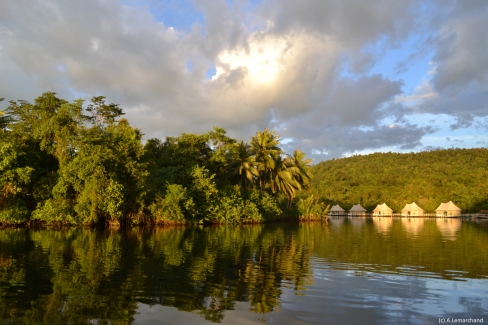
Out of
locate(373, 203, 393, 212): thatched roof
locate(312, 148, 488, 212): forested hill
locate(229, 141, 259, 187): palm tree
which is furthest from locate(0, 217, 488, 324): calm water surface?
locate(312, 148, 488, 212): forested hill

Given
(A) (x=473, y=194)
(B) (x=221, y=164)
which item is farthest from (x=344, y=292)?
(A) (x=473, y=194)

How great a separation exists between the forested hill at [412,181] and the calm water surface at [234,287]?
203 feet

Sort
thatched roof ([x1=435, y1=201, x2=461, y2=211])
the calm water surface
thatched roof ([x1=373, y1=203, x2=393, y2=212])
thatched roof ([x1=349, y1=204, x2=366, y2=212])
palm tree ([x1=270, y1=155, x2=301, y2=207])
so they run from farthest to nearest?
thatched roof ([x1=349, y1=204, x2=366, y2=212]), thatched roof ([x1=373, y1=203, x2=393, y2=212]), thatched roof ([x1=435, y1=201, x2=461, y2=211]), palm tree ([x1=270, y1=155, x2=301, y2=207]), the calm water surface

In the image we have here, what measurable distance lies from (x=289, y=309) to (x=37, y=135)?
93.6 feet

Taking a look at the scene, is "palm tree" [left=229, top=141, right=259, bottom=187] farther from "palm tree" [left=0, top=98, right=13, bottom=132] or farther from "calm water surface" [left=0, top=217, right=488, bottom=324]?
"calm water surface" [left=0, top=217, right=488, bottom=324]

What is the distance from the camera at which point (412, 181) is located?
7706 cm

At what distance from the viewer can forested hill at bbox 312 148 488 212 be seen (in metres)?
70.6

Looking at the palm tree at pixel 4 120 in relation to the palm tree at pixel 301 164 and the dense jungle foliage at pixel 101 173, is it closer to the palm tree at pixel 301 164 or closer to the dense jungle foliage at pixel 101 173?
the dense jungle foliage at pixel 101 173

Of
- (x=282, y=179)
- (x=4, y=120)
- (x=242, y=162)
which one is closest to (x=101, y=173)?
(x=4, y=120)

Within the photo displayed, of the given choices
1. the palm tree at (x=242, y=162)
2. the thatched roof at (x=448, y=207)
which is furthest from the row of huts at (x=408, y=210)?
the palm tree at (x=242, y=162)

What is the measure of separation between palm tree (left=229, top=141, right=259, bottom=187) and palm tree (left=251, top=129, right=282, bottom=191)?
198cm

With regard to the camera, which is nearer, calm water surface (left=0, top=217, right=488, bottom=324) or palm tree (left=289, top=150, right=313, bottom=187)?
calm water surface (left=0, top=217, right=488, bottom=324)

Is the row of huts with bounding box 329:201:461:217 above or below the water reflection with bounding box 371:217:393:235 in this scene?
above

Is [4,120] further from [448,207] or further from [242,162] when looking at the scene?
[448,207]
